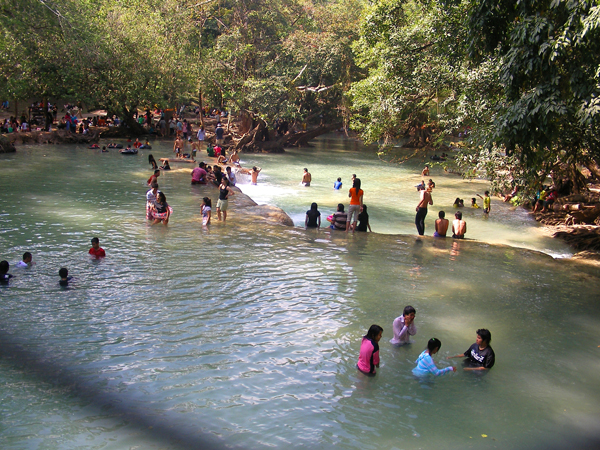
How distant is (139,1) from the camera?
37656mm

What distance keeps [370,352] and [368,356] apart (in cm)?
7

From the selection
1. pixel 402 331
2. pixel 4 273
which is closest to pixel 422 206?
pixel 402 331

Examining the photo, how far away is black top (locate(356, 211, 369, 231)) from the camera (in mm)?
15961

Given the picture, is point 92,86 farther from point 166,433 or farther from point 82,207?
point 166,433

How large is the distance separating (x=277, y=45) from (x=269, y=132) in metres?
7.33

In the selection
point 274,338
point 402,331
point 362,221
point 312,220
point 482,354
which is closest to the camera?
point 482,354

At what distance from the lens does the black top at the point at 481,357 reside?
755 cm

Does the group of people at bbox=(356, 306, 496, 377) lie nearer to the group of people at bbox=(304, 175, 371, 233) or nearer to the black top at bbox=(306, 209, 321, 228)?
the group of people at bbox=(304, 175, 371, 233)

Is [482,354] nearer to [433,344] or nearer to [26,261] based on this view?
[433,344]

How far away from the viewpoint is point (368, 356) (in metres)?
7.25

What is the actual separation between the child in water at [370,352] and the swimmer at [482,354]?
146cm

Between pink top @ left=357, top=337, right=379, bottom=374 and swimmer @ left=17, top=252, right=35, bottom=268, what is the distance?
7.46 meters

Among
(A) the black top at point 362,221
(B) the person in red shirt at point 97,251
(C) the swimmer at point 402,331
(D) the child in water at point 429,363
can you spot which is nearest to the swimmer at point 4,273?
(B) the person in red shirt at point 97,251

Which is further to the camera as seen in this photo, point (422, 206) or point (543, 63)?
point (422, 206)
